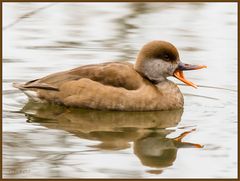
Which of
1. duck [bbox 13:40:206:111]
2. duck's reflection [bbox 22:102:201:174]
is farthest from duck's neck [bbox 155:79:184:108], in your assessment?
duck's reflection [bbox 22:102:201:174]

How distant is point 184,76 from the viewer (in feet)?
43.7

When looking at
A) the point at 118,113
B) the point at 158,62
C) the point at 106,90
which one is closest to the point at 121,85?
the point at 106,90

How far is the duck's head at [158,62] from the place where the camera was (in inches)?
486

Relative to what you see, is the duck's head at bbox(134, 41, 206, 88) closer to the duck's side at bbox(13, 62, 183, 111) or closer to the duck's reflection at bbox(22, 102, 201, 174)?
the duck's side at bbox(13, 62, 183, 111)

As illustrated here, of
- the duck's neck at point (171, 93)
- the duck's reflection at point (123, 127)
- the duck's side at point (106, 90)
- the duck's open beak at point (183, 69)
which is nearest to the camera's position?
the duck's reflection at point (123, 127)

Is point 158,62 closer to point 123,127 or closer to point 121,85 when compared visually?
point 121,85

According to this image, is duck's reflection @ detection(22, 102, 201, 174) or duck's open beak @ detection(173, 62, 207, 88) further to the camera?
duck's open beak @ detection(173, 62, 207, 88)

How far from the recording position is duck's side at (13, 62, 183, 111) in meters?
12.0

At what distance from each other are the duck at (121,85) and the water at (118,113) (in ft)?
0.44

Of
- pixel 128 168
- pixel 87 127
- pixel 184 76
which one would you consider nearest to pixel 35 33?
pixel 184 76

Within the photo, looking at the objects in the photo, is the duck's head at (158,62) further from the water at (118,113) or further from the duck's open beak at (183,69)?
the water at (118,113)

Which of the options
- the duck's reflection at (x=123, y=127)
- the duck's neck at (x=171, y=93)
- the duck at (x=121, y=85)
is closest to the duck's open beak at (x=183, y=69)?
the duck at (x=121, y=85)

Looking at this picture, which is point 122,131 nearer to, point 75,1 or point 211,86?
point 211,86

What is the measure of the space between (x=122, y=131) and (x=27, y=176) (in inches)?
87.2
